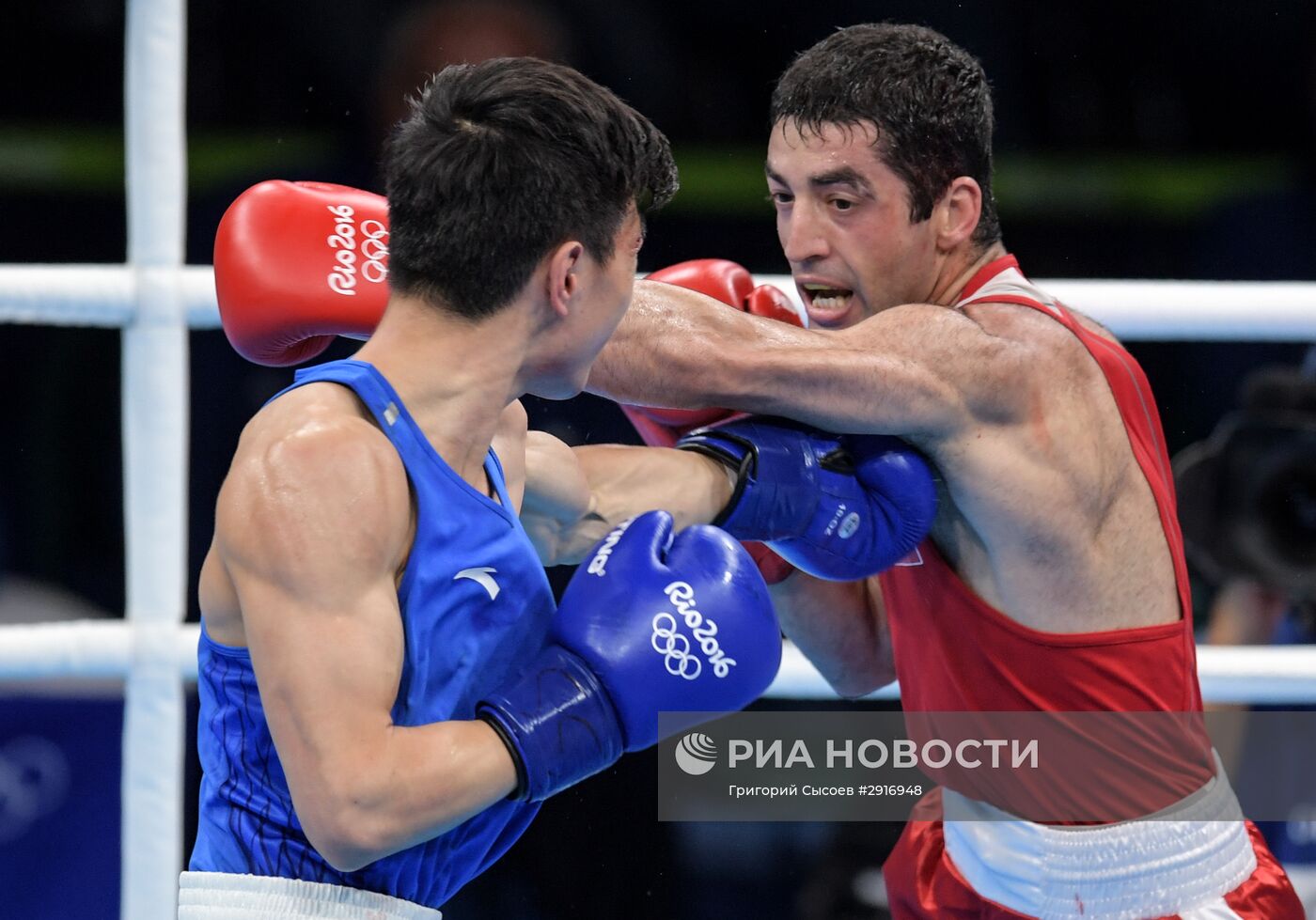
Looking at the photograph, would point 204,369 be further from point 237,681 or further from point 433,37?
point 237,681

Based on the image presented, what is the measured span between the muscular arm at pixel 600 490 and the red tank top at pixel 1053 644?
296mm

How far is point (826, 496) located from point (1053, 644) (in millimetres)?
330

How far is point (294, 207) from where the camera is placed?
174cm

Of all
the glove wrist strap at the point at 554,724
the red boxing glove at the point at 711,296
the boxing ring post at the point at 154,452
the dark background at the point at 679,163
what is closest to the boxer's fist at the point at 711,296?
the red boxing glove at the point at 711,296

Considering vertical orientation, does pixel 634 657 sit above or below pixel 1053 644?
above

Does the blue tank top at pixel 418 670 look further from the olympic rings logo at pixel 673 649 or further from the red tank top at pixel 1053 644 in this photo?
the red tank top at pixel 1053 644

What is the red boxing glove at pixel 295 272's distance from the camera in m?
1.68

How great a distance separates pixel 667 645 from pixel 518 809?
257mm

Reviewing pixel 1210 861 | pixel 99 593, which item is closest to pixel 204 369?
pixel 99 593

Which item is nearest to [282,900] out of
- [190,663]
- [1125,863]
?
[190,663]

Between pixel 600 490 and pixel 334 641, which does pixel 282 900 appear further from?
pixel 600 490

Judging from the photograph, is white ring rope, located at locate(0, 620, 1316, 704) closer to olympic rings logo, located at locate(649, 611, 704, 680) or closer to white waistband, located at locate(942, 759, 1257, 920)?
white waistband, located at locate(942, 759, 1257, 920)

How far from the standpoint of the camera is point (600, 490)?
6.23ft

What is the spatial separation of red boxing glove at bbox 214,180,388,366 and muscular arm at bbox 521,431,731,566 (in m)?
0.28
